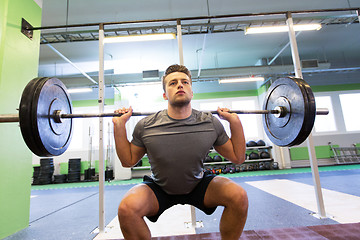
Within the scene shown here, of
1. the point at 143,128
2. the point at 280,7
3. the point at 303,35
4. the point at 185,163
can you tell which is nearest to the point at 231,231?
the point at 185,163

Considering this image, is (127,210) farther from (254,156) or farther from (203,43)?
(254,156)

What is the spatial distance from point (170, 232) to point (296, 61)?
2.31 meters

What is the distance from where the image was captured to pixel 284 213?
95.9 inches

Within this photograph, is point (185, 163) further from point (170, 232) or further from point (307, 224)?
point (307, 224)

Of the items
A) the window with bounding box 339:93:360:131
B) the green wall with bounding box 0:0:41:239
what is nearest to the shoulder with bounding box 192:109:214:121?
the green wall with bounding box 0:0:41:239

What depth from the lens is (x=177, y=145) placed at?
1385 millimetres

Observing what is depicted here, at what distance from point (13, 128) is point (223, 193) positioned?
2.38m

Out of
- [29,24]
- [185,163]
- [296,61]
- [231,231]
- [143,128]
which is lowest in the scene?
[231,231]

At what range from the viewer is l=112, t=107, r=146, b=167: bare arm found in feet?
4.68

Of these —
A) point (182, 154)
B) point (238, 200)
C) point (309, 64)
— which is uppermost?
point (309, 64)

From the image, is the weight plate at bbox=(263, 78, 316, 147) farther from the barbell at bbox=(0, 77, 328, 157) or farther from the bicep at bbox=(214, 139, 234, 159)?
the bicep at bbox=(214, 139, 234, 159)

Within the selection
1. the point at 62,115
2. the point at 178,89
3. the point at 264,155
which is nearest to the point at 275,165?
the point at 264,155

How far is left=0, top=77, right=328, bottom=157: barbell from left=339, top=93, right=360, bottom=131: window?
836 centimetres

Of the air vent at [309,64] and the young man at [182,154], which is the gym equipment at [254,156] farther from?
the young man at [182,154]
